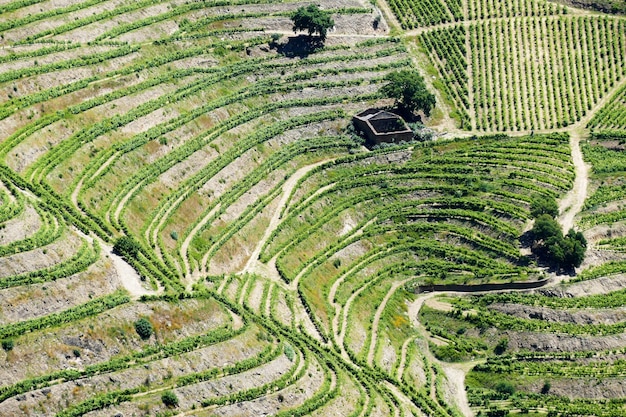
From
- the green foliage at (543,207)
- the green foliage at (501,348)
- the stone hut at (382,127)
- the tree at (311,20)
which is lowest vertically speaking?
the green foliage at (501,348)

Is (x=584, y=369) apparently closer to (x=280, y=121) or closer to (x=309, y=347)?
(x=309, y=347)

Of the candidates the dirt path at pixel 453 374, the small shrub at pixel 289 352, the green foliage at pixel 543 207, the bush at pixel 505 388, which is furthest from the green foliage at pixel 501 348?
the small shrub at pixel 289 352

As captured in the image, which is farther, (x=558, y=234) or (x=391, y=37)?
(x=391, y=37)

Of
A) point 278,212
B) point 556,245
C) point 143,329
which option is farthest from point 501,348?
point 143,329

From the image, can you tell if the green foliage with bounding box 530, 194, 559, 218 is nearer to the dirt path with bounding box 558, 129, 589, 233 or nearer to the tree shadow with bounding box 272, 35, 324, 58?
the dirt path with bounding box 558, 129, 589, 233

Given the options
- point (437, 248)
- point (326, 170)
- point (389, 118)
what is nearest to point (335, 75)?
point (389, 118)

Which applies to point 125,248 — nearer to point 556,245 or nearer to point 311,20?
point 556,245

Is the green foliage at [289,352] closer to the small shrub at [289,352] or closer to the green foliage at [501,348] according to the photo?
the small shrub at [289,352]
